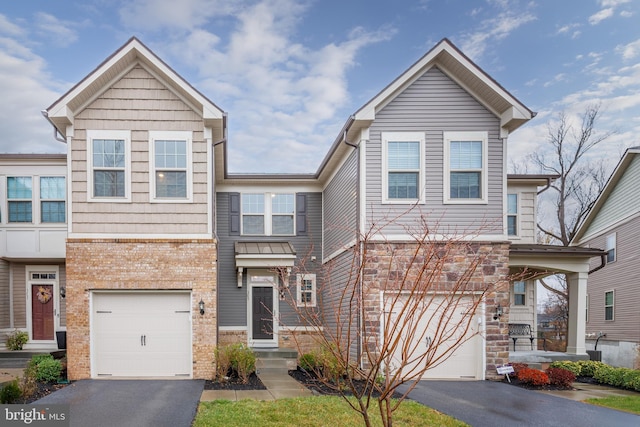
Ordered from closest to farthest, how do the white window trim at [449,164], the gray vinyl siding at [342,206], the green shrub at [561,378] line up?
the green shrub at [561,378]
the white window trim at [449,164]
the gray vinyl siding at [342,206]

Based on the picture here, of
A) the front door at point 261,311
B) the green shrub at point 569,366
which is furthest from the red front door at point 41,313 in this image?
the green shrub at point 569,366

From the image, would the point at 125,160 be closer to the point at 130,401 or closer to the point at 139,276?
the point at 139,276

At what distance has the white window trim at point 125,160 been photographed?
1020 centimetres

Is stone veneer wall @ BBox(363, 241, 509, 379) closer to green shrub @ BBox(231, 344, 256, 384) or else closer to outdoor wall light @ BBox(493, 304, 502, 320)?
outdoor wall light @ BBox(493, 304, 502, 320)

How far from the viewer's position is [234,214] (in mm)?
15109

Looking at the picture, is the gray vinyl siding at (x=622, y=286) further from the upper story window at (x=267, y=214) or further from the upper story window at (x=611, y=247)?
the upper story window at (x=267, y=214)

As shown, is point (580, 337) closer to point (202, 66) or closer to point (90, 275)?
point (90, 275)

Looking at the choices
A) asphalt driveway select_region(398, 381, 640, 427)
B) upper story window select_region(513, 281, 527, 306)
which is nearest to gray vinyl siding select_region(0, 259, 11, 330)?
asphalt driveway select_region(398, 381, 640, 427)

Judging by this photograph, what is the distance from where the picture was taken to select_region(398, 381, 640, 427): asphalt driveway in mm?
7238

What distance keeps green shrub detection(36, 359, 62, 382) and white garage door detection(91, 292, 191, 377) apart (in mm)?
788

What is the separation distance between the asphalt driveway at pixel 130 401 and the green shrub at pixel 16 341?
548 cm

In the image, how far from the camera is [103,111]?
10312mm

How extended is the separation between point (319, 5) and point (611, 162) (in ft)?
65.7

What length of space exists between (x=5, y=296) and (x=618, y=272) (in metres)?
22.0
